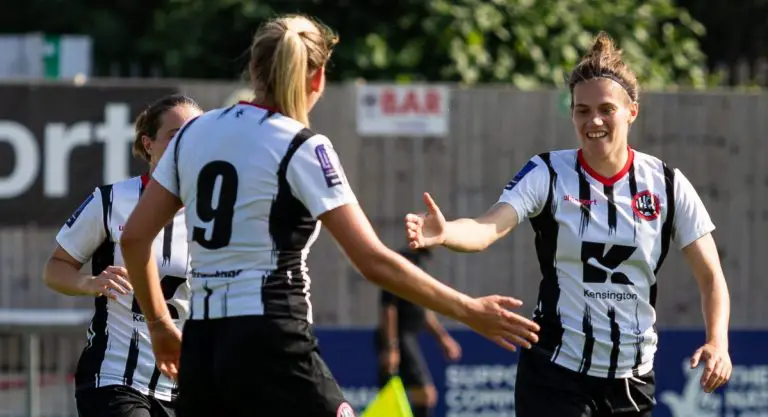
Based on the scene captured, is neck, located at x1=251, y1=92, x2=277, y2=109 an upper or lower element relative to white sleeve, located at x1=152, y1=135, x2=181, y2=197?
upper

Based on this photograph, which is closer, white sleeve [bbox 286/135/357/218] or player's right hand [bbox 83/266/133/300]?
white sleeve [bbox 286/135/357/218]

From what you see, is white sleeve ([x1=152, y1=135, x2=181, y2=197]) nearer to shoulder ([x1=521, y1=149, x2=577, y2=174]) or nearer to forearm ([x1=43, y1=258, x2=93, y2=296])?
forearm ([x1=43, y1=258, x2=93, y2=296])

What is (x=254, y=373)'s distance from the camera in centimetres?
443

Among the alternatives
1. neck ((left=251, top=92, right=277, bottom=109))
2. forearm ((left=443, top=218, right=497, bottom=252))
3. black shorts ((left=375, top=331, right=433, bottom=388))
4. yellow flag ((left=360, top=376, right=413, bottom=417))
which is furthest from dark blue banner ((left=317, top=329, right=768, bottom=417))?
neck ((left=251, top=92, right=277, bottom=109))

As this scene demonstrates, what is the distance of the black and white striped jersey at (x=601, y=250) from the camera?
578cm

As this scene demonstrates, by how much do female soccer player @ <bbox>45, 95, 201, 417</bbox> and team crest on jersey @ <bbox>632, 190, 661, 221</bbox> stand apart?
1681 millimetres

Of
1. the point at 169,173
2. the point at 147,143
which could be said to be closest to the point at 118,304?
the point at 147,143

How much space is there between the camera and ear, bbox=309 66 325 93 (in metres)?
4.63

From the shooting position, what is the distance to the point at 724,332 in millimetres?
5859

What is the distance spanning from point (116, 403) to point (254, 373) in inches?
56.5

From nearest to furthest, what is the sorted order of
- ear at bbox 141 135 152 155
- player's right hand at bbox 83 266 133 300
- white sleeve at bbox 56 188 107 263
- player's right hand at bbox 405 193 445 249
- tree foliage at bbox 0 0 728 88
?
player's right hand at bbox 405 193 445 249 → player's right hand at bbox 83 266 133 300 → white sleeve at bbox 56 188 107 263 → ear at bbox 141 135 152 155 → tree foliage at bbox 0 0 728 88

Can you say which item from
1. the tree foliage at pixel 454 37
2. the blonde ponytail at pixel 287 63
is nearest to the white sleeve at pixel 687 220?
the blonde ponytail at pixel 287 63

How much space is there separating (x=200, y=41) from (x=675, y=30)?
4.62m

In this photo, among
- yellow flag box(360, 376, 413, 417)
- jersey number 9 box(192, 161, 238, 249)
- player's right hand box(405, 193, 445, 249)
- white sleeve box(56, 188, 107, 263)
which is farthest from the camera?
white sleeve box(56, 188, 107, 263)
